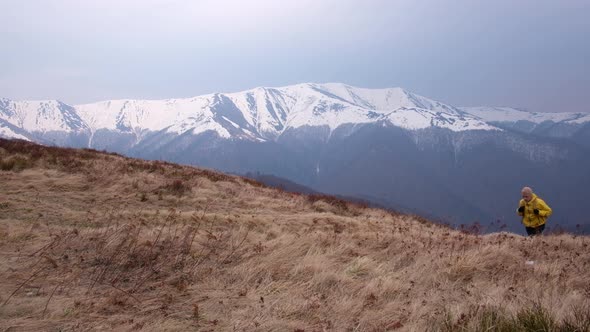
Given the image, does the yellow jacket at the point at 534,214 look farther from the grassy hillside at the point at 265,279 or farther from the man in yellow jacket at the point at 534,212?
the grassy hillside at the point at 265,279

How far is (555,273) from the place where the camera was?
19.9ft

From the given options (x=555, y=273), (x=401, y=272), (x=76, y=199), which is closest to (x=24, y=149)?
(x=76, y=199)

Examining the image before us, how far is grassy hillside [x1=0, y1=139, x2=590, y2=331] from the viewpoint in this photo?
412cm

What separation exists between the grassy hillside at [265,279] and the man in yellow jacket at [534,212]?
4.47 feet

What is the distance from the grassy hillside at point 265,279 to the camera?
4.12 m

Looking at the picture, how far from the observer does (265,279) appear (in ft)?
18.4

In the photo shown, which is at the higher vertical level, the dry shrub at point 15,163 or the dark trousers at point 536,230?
the dry shrub at point 15,163

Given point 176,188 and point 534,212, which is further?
point 176,188

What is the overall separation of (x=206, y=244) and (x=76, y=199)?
7.30 metres

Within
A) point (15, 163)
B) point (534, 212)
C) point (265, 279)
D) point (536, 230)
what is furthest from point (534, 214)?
point (15, 163)

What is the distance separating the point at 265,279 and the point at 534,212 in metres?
9.23

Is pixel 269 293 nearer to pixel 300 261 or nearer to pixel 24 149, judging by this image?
pixel 300 261

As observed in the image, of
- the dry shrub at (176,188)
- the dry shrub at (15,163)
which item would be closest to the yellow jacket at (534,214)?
the dry shrub at (176,188)

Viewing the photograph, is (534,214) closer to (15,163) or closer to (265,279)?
(265,279)
